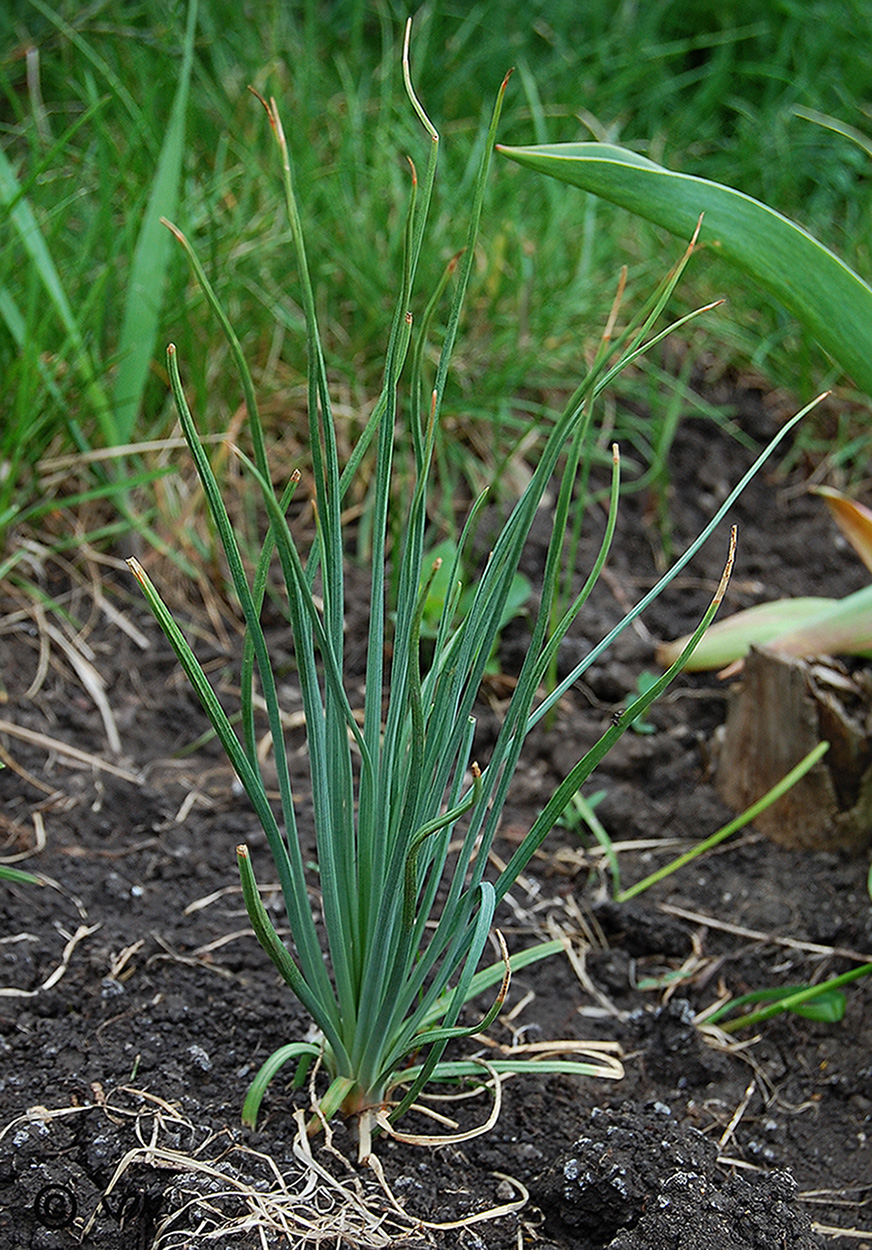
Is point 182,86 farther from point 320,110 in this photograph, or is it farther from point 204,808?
point 204,808

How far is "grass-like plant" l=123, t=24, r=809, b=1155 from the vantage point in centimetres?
76

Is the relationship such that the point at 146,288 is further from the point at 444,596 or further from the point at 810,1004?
the point at 810,1004

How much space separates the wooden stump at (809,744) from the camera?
4.38ft

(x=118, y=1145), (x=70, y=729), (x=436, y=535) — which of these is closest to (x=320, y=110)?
(x=436, y=535)

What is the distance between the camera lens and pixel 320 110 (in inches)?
91.3

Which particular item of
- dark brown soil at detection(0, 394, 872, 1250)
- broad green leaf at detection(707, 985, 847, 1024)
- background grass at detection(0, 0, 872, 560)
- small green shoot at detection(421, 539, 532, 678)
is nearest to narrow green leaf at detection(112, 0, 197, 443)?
background grass at detection(0, 0, 872, 560)

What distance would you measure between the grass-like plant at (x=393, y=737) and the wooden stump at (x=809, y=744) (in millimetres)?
566

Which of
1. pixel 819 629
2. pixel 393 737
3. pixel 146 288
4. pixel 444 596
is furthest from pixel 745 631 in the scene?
pixel 146 288

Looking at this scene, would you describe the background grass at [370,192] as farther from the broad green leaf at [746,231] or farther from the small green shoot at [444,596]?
the broad green leaf at [746,231]

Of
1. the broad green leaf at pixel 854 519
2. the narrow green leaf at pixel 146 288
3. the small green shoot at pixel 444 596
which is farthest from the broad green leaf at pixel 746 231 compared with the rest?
the narrow green leaf at pixel 146 288

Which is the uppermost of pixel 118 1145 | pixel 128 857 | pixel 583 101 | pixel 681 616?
pixel 583 101

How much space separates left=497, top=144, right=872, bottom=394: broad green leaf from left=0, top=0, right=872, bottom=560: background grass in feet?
1.81

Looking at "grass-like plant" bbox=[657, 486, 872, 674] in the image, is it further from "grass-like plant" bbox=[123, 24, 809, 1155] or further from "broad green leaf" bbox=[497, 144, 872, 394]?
"grass-like plant" bbox=[123, 24, 809, 1155]

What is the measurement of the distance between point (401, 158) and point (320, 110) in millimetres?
213
